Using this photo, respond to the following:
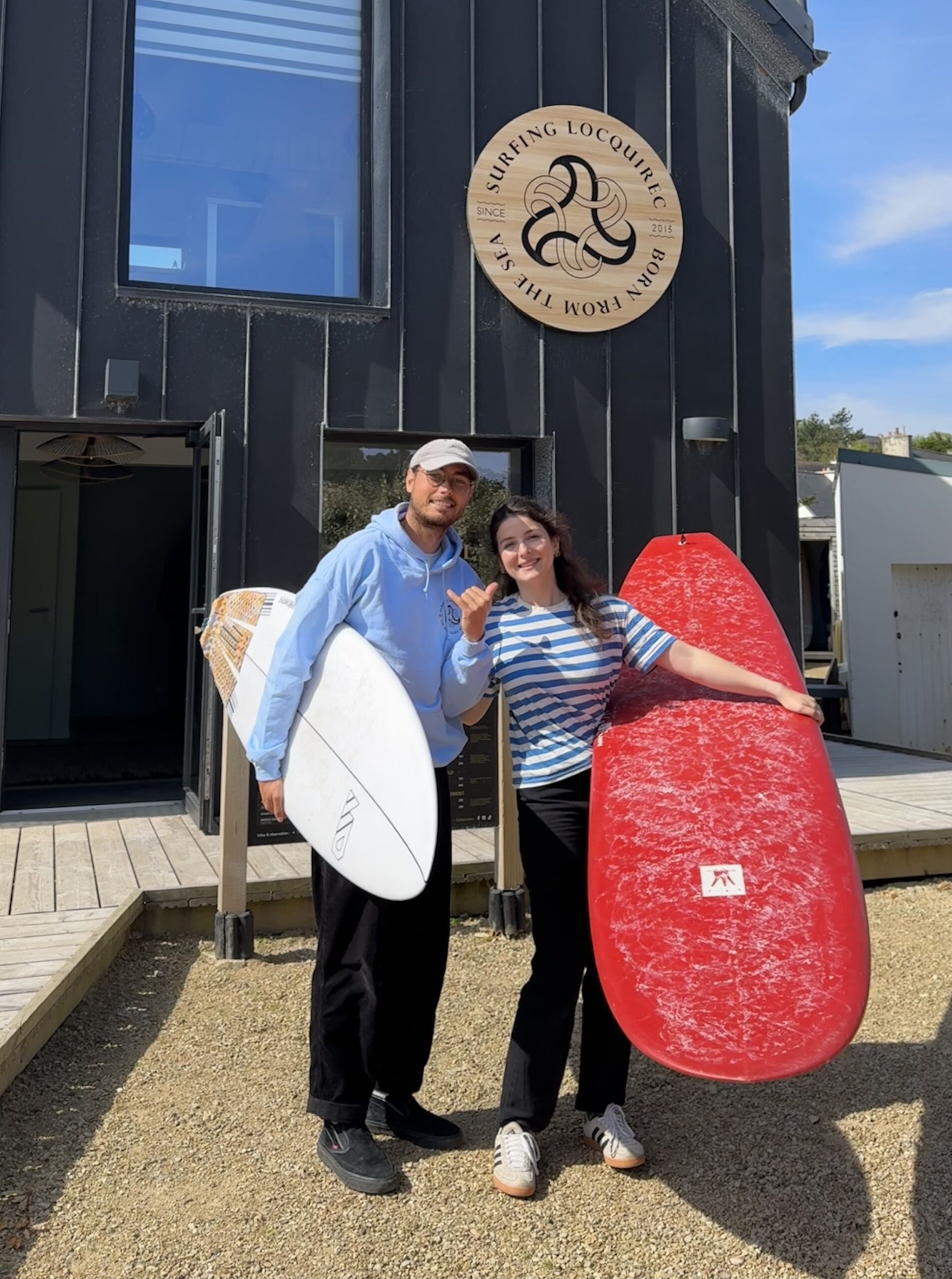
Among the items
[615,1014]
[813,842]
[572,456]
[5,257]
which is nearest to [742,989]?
[615,1014]

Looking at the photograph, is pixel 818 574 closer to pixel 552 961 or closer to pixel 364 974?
pixel 552 961

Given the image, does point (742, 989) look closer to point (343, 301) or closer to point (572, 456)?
point (572, 456)

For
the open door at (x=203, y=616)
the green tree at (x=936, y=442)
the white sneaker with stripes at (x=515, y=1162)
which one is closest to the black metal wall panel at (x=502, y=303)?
the open door at (x=203, y=616)

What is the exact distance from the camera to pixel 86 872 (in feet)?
11.8

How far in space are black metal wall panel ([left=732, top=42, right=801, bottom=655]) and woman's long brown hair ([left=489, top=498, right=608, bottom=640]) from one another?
3.06m

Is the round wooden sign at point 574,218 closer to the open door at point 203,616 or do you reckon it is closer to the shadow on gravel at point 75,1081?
the open door at point 203,616

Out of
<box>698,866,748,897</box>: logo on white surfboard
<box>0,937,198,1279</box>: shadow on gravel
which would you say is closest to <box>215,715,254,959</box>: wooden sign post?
<box>0,937,198,1279</box>: shadow on gravel

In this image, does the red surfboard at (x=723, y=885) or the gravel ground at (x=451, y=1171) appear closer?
the red surfboard at (x=723, y=885)

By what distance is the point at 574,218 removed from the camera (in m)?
4.77

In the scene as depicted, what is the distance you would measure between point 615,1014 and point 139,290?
12.5 feet

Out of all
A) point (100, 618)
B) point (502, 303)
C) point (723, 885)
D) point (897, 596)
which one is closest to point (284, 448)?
point (502, 303)

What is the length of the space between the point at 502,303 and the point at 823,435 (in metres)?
43.8

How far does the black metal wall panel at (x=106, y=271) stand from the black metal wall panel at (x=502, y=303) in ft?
4.97

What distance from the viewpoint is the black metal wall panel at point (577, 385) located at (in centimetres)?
475
